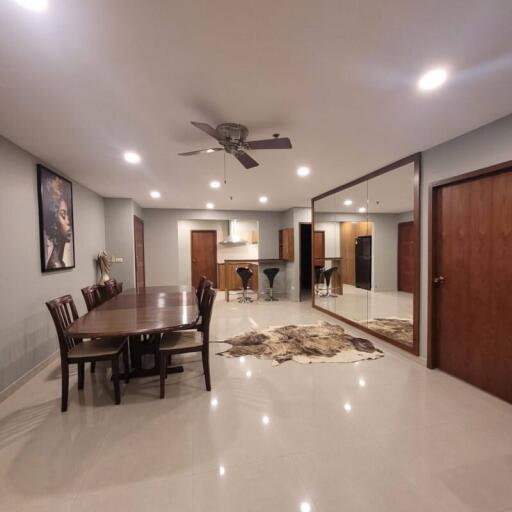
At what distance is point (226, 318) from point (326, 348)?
2197mm

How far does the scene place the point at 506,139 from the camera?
88.4 inches

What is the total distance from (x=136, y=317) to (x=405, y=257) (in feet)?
13.6

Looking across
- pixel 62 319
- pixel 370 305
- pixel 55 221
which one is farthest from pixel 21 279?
pixel 370 305

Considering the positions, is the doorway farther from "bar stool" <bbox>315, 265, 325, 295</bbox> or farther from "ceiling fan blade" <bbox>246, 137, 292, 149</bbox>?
"ceiling fan blade" <bbox>246, 137, 292, 149</bbox>

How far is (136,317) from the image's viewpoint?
2.47 m

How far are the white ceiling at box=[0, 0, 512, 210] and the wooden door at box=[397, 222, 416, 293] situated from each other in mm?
1816

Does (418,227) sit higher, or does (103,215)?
(103,215)

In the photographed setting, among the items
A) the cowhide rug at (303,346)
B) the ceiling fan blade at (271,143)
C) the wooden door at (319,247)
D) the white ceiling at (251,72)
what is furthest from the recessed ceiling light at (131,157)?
the wooden door at (319,247)

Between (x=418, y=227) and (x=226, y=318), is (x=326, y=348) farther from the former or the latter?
(x=226, y=318)

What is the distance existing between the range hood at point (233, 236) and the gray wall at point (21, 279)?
16.8 ft

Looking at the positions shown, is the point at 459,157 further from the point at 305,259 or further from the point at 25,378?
the point at 305,259

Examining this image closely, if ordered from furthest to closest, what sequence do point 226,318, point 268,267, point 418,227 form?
point 268,267, point 226,318, point 418,227

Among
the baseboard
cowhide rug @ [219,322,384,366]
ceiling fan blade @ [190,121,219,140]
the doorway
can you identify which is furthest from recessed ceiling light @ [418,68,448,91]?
the doorway

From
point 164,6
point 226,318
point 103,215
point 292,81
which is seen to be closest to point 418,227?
point 292,81
